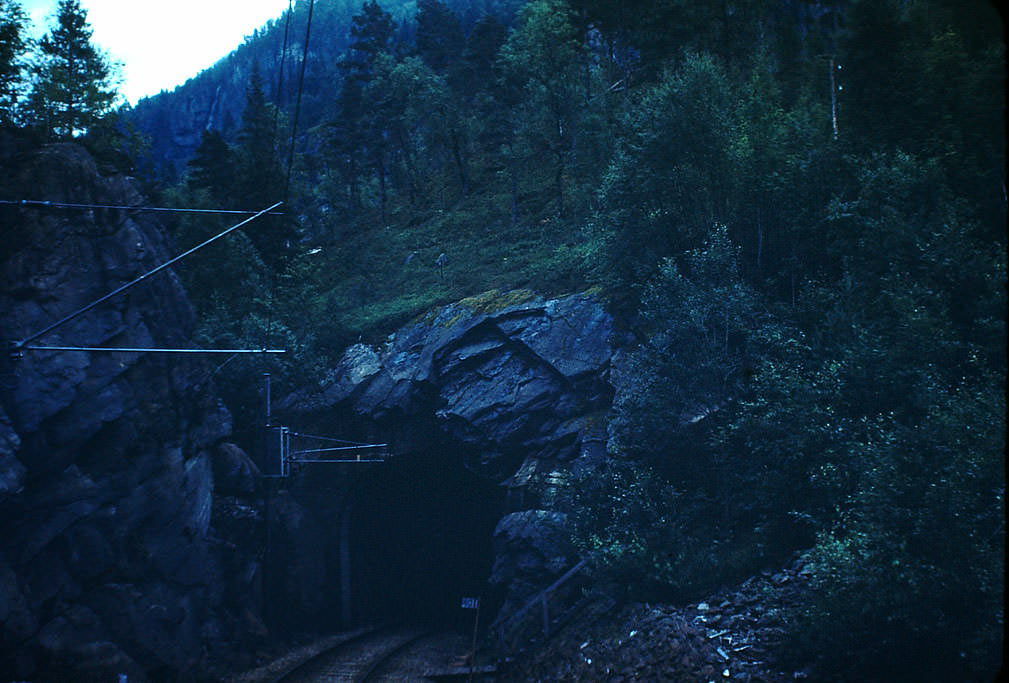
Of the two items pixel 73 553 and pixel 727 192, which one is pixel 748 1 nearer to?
pixel 727 192

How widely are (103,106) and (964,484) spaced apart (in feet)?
115

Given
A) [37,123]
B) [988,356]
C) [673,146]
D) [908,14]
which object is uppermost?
[37,123]

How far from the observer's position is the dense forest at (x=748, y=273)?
40.3 feet

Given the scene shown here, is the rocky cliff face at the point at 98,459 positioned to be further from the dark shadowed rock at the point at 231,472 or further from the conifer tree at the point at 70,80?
the conifer tree at the point at 70,80

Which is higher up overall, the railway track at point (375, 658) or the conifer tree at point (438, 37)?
the conifer tree at point (438, 37)

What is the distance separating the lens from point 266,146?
43.0 m

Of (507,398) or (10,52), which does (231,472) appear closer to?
(507,398)

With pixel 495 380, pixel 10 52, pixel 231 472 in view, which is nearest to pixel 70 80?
pixel 10 52

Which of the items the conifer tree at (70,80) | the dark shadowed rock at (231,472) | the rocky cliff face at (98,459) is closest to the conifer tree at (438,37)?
the conifer tree at (70,80)

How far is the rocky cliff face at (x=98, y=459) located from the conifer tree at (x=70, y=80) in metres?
8.83

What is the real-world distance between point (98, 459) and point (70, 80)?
1973 centimetres

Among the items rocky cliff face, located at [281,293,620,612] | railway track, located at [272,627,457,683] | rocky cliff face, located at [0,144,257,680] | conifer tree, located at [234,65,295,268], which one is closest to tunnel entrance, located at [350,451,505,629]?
rocky cliff face, located at [281,293,620,612]

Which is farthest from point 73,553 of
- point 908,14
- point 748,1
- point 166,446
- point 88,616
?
point 748,1

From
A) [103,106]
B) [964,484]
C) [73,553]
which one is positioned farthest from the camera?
[103,106]
